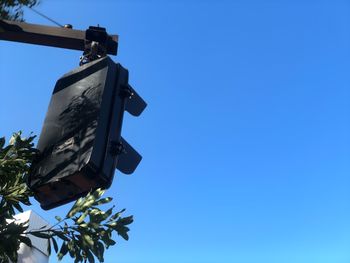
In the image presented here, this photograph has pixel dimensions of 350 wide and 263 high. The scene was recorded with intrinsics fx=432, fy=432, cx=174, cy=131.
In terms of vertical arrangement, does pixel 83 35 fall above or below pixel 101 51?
above

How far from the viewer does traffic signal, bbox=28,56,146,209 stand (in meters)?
2.26

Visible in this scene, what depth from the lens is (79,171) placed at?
2.19 metres

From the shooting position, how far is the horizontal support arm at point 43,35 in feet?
12.9

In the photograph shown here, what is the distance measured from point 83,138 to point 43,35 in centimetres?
201

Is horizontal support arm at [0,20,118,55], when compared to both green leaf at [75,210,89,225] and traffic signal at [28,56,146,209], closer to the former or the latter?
traffic signal at [28,56,146,209]

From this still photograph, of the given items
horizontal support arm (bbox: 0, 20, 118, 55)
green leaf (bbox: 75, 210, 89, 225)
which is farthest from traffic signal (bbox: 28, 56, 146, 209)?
green leaf (bbox: 75, 210, 89, 225)

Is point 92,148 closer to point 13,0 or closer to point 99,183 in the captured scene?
point 99,183

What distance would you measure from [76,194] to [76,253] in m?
1.74

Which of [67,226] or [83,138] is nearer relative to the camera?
[83,138]

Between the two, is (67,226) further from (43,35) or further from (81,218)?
(43,35)

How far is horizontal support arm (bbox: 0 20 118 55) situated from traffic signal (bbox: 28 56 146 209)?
96cm

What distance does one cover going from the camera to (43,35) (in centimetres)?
399

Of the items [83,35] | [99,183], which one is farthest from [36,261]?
[99,183]

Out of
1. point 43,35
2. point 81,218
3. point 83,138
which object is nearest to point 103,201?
point 81,218
